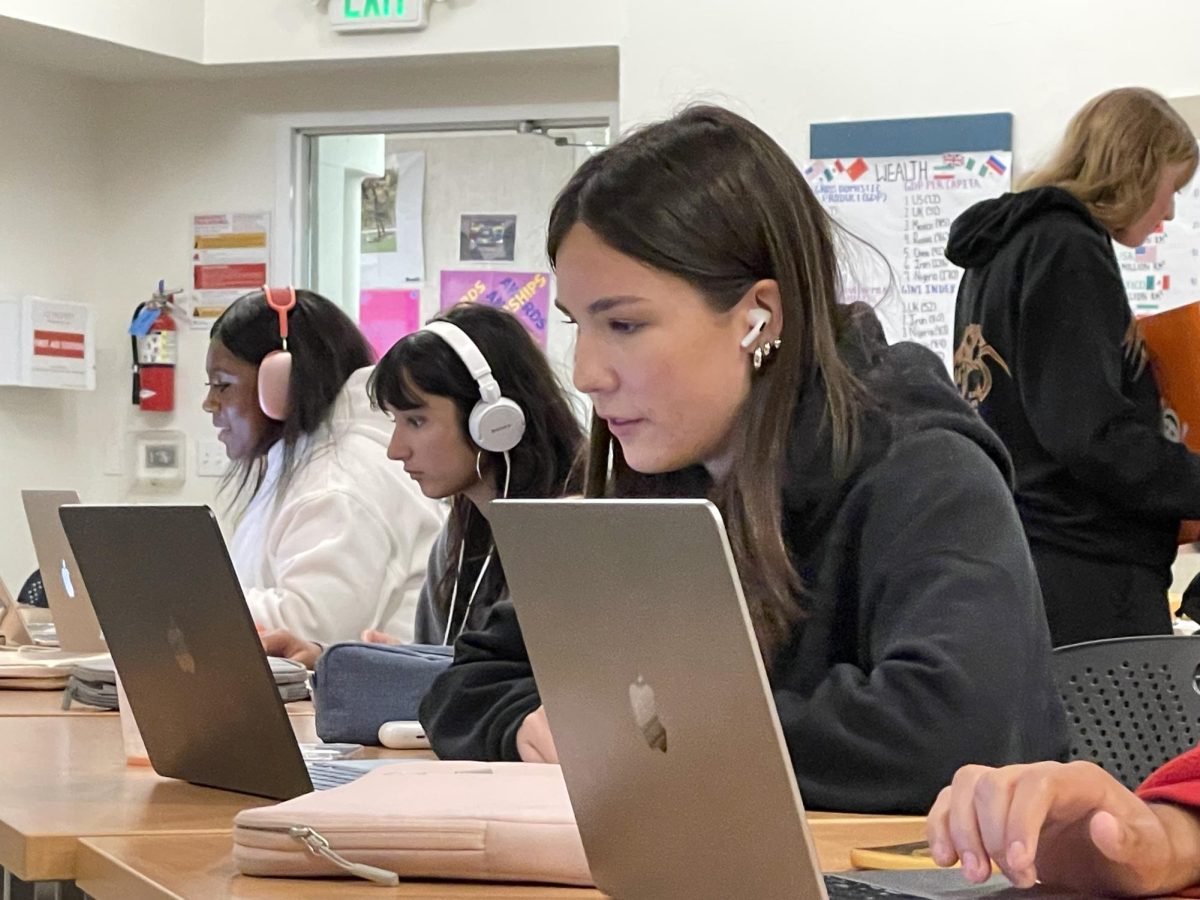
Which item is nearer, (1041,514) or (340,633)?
(1041,514)

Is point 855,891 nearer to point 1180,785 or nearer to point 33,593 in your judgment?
point 1180,785

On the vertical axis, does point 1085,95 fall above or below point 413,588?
above

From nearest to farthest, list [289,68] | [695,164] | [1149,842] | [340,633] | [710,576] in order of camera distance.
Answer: [710,576], [1149,842], [695,164], [340,633], [289,68]

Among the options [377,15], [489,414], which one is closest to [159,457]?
[377,15]

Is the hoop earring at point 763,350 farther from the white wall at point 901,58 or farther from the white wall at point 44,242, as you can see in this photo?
the white wall at point 44,242

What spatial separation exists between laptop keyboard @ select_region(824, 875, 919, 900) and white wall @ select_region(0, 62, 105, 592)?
14.3ft

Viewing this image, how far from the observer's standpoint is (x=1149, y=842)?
36.2 inches

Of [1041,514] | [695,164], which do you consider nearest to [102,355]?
[1041,514]

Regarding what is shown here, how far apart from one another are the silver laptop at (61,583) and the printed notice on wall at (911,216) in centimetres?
218

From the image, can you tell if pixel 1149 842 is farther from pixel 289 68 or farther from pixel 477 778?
pixel 289 68

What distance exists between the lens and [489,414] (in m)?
2.41

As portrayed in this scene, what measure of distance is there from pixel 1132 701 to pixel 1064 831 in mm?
626

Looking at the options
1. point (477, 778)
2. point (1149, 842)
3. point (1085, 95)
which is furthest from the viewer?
point (1085, 95)

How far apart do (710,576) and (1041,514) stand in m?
1.86
